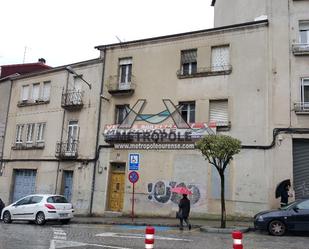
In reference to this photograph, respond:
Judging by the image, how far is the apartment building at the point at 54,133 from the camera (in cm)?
2558

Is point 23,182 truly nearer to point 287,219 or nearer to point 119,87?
point 119,87

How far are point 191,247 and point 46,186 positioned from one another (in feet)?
57.1

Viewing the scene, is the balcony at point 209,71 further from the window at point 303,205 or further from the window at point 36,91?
the window at point 36,91

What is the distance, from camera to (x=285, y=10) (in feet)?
70.1

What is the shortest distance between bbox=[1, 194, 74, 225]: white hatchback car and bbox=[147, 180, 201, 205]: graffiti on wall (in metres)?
4.59

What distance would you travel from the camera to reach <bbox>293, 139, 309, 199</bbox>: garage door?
20.1 m

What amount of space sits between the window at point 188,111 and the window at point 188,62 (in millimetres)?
1788

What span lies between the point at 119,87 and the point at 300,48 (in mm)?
10492

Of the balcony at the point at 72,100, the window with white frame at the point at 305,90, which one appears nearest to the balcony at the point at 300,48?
the window with white frame at the point at 305,90

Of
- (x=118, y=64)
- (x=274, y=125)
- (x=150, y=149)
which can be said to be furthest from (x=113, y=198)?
(x=274, y=125)

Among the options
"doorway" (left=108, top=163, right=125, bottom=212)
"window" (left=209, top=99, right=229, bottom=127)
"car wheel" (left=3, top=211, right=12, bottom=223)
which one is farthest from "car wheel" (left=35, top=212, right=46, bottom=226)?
"window" (left=209, top=99, right=229, bottom=127)

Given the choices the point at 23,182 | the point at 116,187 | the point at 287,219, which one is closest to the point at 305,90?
the point at 287,219

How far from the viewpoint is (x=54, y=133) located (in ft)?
90.7

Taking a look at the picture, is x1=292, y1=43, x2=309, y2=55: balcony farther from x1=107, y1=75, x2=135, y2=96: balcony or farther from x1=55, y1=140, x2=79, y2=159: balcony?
x1=55, y1=140, x2=79, y2=159: balcony
